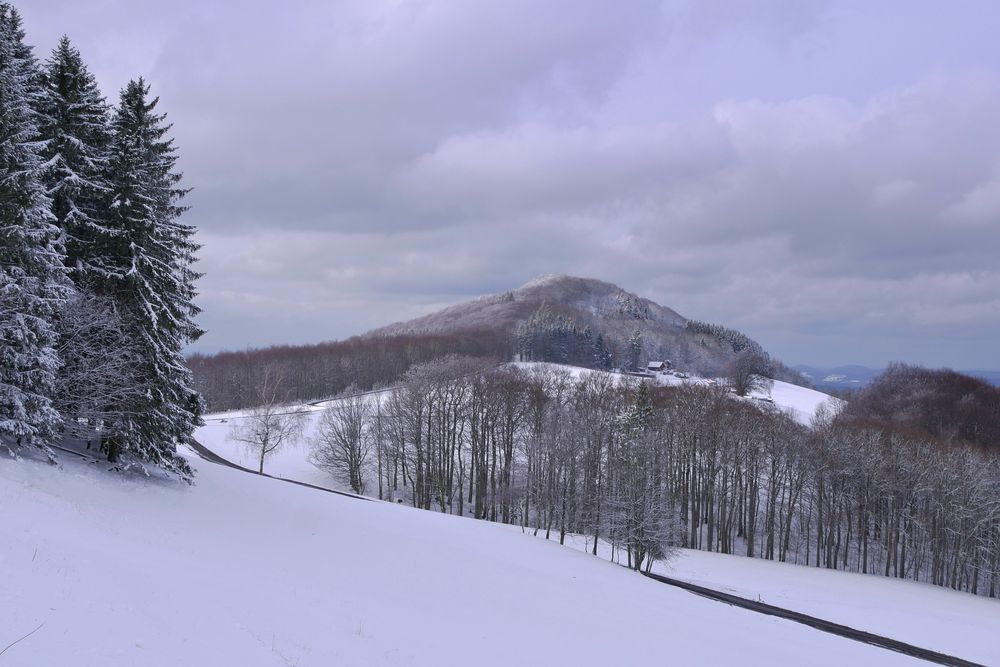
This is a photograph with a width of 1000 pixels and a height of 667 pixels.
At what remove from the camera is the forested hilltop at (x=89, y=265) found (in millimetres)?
16297

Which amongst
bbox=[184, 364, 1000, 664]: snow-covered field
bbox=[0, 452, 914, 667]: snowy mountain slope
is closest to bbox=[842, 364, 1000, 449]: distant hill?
bbox=[184, 364, 1000, 664]: snow-covered field

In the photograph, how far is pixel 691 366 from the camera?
16075 cm

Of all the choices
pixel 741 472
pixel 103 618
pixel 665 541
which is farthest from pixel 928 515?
pixel 103 618

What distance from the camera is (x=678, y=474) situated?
51.7 meters

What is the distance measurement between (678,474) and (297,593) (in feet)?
146

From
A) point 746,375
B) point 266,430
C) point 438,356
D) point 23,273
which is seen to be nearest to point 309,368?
point 438,356

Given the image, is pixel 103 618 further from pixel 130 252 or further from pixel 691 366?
pixel 691 366

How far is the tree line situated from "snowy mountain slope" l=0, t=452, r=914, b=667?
40.0 ft

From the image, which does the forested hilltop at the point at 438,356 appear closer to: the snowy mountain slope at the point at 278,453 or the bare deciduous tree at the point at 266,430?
the snowy mountain slope at the point at 278,453

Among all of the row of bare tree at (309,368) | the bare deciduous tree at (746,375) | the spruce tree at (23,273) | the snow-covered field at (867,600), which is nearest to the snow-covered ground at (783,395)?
the bare deciduous tree at (746,375)

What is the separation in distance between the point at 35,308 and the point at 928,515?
55.5 m

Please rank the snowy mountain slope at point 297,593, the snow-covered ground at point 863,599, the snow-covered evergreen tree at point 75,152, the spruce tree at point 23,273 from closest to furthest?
the snowy mountain slope at point 297,593 < the spruce tree at point 23,273 < the snow-covered evergreen tree at point 75,152 < the snow-covered ground at point 863,599

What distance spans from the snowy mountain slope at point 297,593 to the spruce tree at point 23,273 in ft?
5.88

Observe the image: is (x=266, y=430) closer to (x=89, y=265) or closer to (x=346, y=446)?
(x=346, y=446)
